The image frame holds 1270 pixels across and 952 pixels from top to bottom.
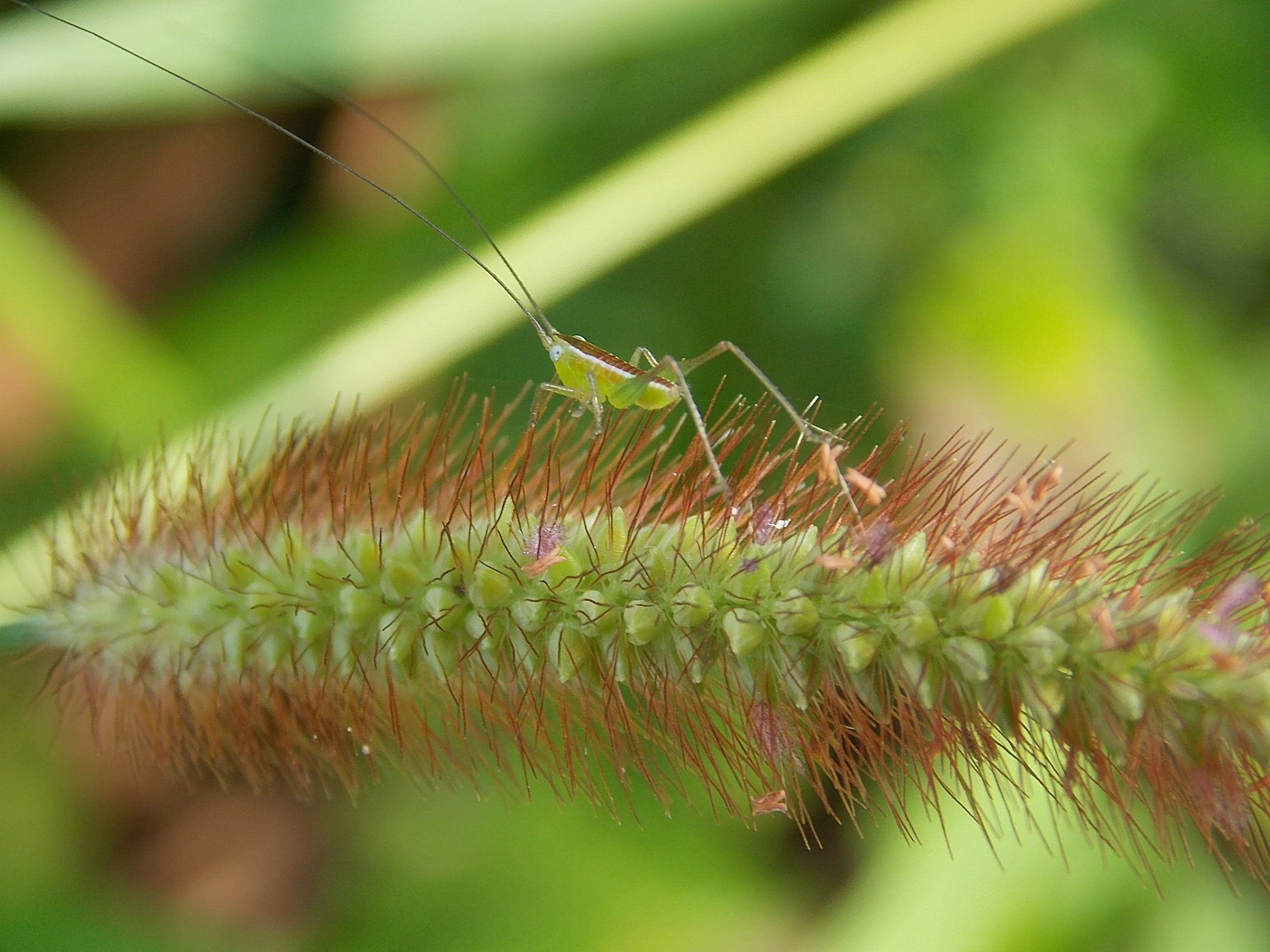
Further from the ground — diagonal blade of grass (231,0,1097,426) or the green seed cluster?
diagonal blade of grass (231,0,1097,426)

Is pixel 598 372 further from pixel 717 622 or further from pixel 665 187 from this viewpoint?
pixel 717 622

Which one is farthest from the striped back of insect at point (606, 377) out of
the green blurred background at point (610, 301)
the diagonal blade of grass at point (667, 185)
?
the green blurred background at point (610, 301)

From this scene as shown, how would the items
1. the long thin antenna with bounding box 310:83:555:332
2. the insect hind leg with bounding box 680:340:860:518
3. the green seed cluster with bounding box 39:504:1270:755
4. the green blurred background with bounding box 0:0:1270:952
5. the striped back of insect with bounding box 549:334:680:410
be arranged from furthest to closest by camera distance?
the green blurred background with bounding box 0:0:1270:952 < the striped back of insect with bounding box 549:334:680:410 < the long thin antenna with bounding box 310:83:555:332 < the insect hind leg with bounding box 680:340:860:518 < the green seed cluster with bounding box 39:504:1270:755

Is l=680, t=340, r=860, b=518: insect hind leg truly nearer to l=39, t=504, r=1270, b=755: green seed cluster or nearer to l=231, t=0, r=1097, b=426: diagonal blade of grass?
l=39, t=504, r=1270, b=755: green seed cluster

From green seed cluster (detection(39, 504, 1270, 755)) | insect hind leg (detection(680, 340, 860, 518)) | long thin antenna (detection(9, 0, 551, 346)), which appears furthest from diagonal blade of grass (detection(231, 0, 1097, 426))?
green seed cluster (detection(39, 504, 1270, 755))

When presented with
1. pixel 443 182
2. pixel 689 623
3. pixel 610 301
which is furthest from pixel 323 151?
pixel 689 623

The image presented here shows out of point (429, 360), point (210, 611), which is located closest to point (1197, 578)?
point (210, 611)
